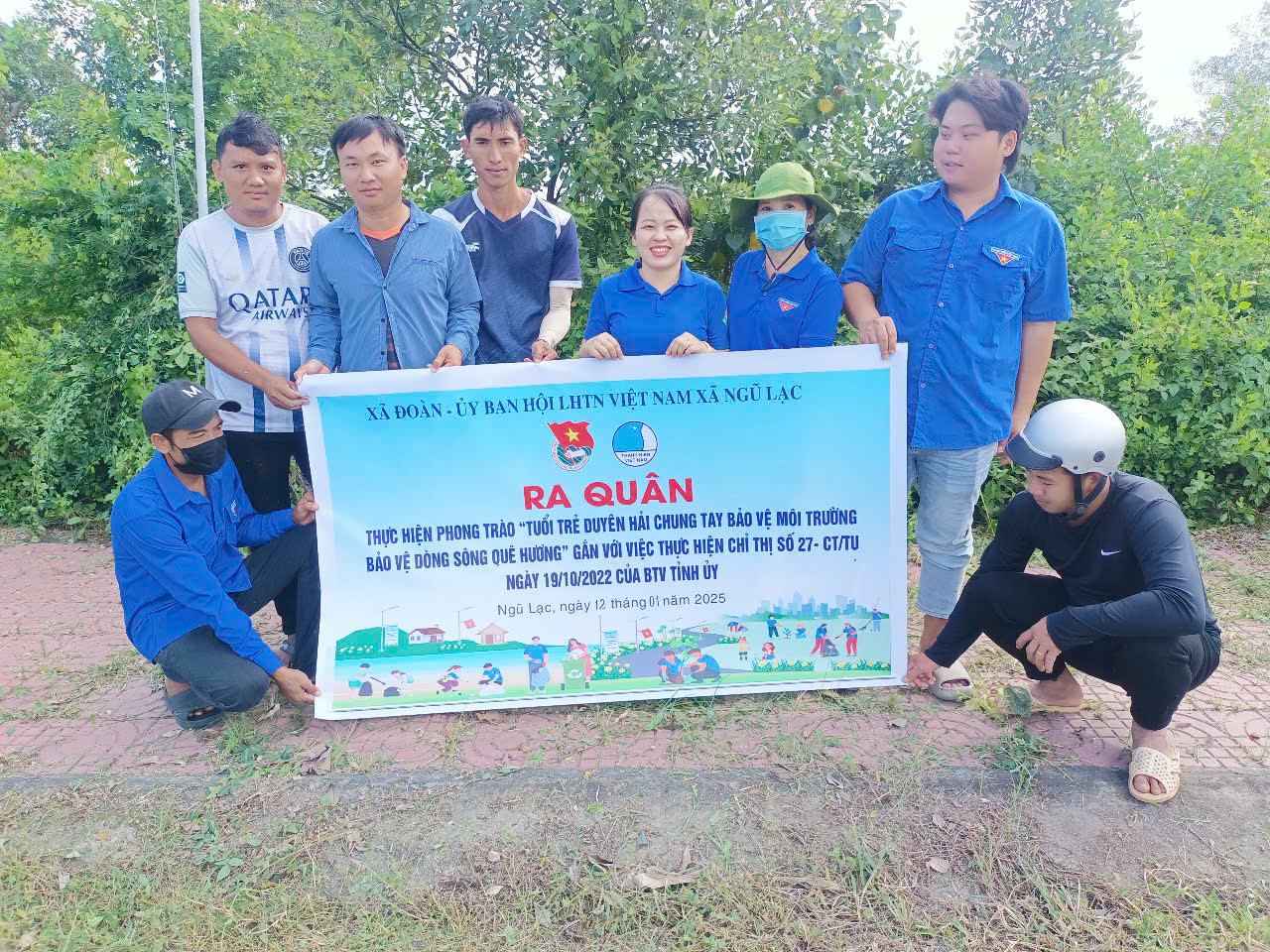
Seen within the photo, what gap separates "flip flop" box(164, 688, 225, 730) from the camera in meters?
3.36

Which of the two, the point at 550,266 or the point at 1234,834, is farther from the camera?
the point at 550,266

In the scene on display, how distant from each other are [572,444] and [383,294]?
2.98ft

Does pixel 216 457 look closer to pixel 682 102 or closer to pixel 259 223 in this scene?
pixel 259 223

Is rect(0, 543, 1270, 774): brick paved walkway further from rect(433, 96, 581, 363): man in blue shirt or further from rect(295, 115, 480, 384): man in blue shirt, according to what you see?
rect(433, 96, 581, 363): man in blue shirt

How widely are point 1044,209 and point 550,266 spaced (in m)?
1.91

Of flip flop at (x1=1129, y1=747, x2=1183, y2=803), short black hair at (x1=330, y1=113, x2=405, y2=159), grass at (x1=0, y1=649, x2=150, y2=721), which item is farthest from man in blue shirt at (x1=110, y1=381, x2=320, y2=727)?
flip flop at (x1=1129, y1=747, x2=1183, y2=803)

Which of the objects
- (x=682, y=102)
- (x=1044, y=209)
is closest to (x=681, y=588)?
(x=1044, y=209)

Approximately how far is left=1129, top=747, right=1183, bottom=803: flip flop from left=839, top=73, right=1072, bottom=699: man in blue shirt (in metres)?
0.70

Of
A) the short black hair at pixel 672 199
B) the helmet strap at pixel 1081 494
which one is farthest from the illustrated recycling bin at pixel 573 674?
the helmet strap at pixel 1081 494

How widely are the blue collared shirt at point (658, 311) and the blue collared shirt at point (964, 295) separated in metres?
0.65

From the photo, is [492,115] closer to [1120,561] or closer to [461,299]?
[461,299]

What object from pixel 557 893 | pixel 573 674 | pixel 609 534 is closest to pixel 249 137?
pixel 609 534

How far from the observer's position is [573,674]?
11.2 feet

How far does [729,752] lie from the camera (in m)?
3.09
